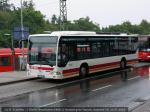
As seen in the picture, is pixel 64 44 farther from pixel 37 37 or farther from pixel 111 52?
pixel 111 52

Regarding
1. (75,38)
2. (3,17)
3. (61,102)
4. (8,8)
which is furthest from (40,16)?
(61,102)

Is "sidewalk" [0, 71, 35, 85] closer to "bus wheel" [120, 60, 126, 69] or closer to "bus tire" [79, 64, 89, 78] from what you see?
"bus tire" [79, 64, 89, 78]

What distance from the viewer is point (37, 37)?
21797mm

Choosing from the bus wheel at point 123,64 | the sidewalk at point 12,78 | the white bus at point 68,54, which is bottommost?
the sidewalk at point 12,78

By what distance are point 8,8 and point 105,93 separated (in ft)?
390

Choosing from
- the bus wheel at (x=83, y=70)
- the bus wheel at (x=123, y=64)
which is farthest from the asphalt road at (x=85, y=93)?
the bus wheel at (x=123, y=64)

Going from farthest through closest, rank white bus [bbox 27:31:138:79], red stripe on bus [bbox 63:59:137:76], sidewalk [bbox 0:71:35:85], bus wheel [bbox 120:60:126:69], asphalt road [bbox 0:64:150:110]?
bus wheel [bbox 120:60:126:69] → red stripe on bus [bbox 63:59:137:76] → sidewalk [bbox 0:71:35:85] → white bus [bbox 27:31:138:79] → asphalt road [bbox 0:64:150:110]

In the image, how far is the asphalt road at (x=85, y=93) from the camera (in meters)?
14.4

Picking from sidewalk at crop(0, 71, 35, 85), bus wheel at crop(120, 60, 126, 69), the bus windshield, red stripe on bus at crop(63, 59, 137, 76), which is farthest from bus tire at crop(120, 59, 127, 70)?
the bus windshield

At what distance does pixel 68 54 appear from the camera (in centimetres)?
2169

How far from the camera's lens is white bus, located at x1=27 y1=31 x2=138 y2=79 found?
21031 mm

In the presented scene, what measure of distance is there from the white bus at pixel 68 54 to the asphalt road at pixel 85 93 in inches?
28.6

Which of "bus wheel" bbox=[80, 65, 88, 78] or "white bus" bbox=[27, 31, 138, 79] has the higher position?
"white bus" bbox=[27, 31, 138, 79]

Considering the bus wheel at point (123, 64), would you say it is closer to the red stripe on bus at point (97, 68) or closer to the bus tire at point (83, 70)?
the red stripe on bus at point (97, 68)
